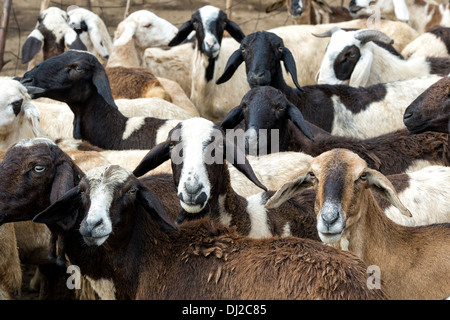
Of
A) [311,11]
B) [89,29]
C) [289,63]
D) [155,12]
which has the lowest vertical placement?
[155,12]

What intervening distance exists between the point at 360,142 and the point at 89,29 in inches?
170

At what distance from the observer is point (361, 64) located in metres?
7.41

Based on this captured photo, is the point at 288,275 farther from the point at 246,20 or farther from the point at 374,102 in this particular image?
the point at 246,20

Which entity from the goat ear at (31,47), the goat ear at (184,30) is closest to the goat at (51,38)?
the goat ear at (31,47)

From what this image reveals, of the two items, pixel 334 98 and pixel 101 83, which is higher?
pixel 101 83

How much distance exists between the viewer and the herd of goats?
A: 3.64 meters

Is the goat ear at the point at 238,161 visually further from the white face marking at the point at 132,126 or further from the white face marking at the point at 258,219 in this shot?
the white face marking at the point at 132,126

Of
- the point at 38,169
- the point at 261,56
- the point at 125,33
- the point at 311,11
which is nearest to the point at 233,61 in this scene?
the point at 261,56

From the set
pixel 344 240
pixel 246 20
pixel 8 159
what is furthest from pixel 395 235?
pixel 246 20

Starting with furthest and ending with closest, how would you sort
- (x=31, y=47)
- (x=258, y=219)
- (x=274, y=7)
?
1. (x=274, y=7)
2. (x=31, y=47)
3. (x=258, y=219)

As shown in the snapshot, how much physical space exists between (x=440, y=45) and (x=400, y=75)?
840 mm

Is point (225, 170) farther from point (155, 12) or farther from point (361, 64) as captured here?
point (155, 12)

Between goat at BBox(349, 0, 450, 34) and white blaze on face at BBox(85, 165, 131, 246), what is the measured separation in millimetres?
6375

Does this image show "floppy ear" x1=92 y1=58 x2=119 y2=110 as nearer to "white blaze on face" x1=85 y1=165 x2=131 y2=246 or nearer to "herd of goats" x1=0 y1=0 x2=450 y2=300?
"herd of goats" x1=0 y1=0 x2=450 y2=300
